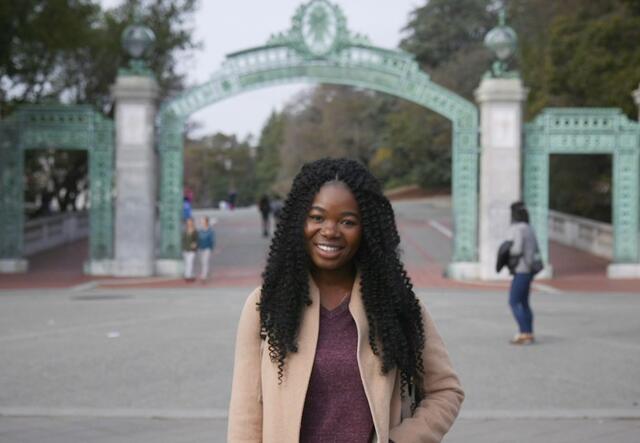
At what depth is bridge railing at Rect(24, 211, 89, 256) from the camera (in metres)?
25.1

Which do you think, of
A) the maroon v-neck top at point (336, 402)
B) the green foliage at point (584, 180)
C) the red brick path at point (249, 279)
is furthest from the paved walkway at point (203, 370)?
the green foliage at point (584, 180)

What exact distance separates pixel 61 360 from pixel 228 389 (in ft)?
7.47

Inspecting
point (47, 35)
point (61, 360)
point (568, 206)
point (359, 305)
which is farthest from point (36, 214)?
point (359, 305)

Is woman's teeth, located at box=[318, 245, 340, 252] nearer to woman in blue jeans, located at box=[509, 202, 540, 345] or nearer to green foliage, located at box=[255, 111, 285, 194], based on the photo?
Result: woman in blue jeans, located at box=[509, 202, 540, 345]

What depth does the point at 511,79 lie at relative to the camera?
61.8 ft

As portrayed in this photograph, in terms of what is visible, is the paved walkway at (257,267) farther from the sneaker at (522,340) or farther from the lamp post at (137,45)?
the lamp post at (137,45)

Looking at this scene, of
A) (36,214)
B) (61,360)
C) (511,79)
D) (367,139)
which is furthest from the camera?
(367,139)

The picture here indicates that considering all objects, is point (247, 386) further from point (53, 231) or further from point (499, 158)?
point (53, 231)

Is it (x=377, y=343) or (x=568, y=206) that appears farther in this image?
(x=568, y=206)

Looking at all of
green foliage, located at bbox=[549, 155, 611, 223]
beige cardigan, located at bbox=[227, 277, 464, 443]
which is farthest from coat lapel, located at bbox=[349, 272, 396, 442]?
green foliage, located at bbox=[549, 155, 611, 223]

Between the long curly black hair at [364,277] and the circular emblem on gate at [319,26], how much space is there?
1653cm

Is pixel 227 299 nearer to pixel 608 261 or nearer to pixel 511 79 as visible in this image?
pixel 511 79

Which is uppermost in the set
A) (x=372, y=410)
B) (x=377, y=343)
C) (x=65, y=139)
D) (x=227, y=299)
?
(x=65, y=139)

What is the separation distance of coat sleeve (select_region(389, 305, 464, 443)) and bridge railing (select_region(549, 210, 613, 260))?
2187 cm
